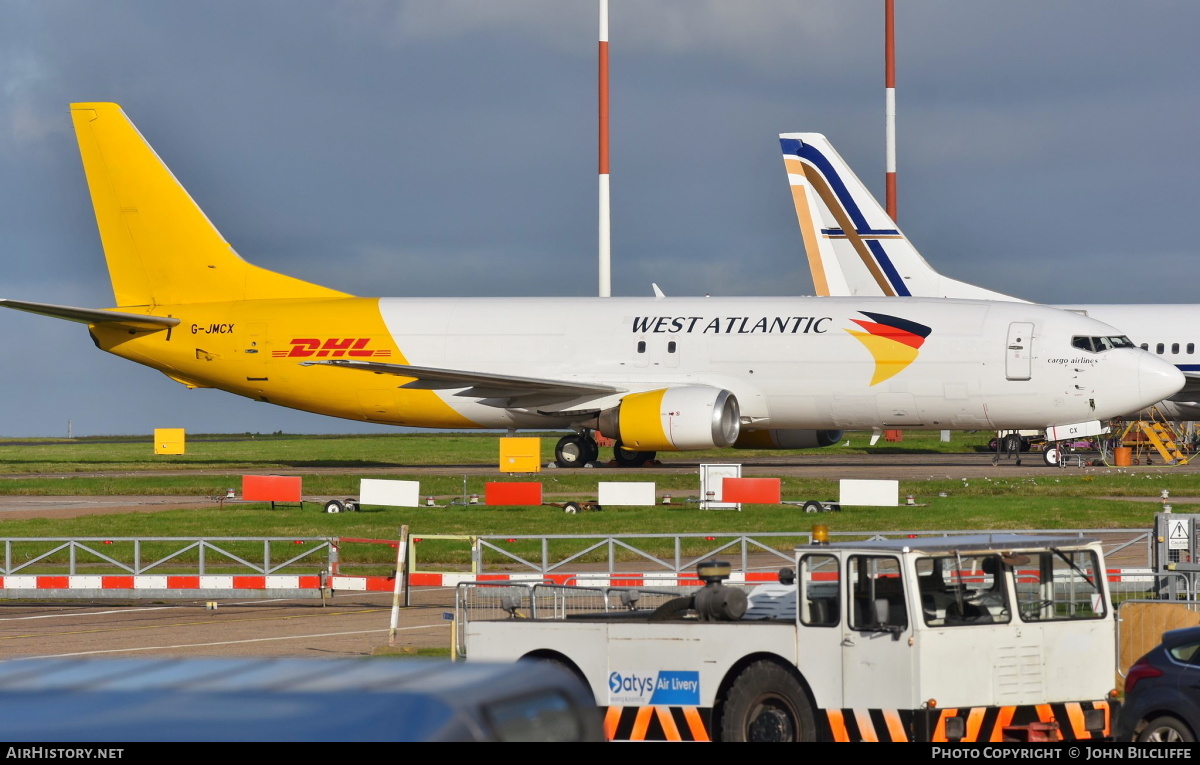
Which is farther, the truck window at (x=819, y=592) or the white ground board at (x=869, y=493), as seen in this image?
the white ground board at (x=869, y=493)

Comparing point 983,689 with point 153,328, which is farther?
point 153,328

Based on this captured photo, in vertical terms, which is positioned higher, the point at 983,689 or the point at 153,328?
the point at 153,328

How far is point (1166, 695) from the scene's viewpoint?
38.7 ft

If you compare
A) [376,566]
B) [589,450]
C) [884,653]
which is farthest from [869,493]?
[884,653]

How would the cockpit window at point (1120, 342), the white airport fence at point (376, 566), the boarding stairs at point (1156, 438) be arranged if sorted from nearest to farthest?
the white airport fence at point (376, 566)
the cockpit window at point (1120, 342)
the boarding stairs at point (1156, 438)

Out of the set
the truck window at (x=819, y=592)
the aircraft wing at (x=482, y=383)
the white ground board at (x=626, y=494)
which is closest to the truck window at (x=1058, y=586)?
the truck window at (x=819, y=592)

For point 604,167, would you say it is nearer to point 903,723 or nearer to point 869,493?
point 869,493

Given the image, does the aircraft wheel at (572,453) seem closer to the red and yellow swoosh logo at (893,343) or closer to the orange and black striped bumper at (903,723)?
the red and yellow swoosh logo at (893,343)

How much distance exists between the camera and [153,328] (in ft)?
162

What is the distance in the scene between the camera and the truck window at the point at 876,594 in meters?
12.3

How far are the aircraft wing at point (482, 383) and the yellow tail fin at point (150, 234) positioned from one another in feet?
17.2
